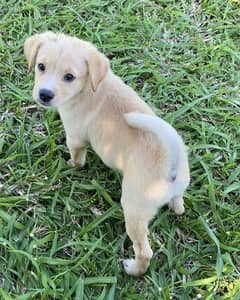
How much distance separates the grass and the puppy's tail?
0.86 meters

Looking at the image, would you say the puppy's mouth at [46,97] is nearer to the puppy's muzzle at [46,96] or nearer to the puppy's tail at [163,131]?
the puppy's muzzle at [46,96]

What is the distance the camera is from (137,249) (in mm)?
3246

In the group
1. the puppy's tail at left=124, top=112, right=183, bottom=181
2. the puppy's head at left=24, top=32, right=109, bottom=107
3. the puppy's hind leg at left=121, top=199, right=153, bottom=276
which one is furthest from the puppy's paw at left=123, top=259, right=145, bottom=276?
the puppy's head at left=24, top=32, right=109, bottom=107

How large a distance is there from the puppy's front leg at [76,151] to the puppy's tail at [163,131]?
81 centimetres

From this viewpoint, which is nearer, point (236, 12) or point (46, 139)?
point (46, 139)

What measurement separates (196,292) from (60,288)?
2.66 ft

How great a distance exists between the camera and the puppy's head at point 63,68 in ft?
10.4

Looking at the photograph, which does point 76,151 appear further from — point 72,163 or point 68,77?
point 68,77

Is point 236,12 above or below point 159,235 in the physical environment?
above

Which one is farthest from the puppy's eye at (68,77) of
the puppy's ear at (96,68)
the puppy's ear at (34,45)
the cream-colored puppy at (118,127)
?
the puppy's ear at (34,45)

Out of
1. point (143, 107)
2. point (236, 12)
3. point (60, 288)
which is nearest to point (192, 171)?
point (143, 107)

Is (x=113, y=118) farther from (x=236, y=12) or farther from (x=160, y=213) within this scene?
(x=236, y=12)

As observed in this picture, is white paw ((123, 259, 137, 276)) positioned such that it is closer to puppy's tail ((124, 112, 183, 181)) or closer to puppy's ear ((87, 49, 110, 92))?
puppy's tail ((124, 112, 183, 181))

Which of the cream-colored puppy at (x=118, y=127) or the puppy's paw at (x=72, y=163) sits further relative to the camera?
the puppy's paw at (x=72, y=163)
